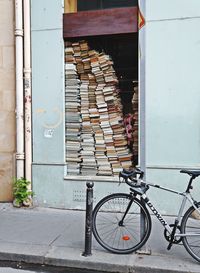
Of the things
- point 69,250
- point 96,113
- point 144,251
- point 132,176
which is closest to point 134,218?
point 144,251

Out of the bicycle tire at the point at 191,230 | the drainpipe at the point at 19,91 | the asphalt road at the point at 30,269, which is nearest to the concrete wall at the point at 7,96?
the drainpipe at the point at 19,91

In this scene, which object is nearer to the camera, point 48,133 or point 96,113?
point 48,133

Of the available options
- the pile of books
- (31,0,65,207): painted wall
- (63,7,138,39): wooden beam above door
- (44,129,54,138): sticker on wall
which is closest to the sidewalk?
(31,0,65,207): painted wall

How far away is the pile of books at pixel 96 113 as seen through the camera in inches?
260

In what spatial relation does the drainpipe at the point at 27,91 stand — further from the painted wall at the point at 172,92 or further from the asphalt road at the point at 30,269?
the asphalt road at the point at 30,269

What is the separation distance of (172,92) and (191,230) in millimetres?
2497

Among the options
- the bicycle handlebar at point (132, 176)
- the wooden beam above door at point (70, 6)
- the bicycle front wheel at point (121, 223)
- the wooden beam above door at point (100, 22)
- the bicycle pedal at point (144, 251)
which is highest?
the wooden beam above door at point (70, 6)

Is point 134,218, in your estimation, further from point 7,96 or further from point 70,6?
point 70,6

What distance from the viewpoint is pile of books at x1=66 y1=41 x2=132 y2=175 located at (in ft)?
21.7

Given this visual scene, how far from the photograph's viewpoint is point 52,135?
654cm

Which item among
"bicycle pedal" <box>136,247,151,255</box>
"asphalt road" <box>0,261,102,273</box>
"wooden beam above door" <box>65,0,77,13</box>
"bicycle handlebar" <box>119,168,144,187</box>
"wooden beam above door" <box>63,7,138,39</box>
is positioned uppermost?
"wooden beam above door" <box>65,0,77,13</box>

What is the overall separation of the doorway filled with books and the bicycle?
1.91 m

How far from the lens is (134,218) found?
4883 millimetres

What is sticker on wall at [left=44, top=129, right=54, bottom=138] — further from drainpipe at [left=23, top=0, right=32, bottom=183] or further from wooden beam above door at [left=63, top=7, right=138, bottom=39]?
wooden beam above door at [left=63, top=7, right=138, bottom=39]
